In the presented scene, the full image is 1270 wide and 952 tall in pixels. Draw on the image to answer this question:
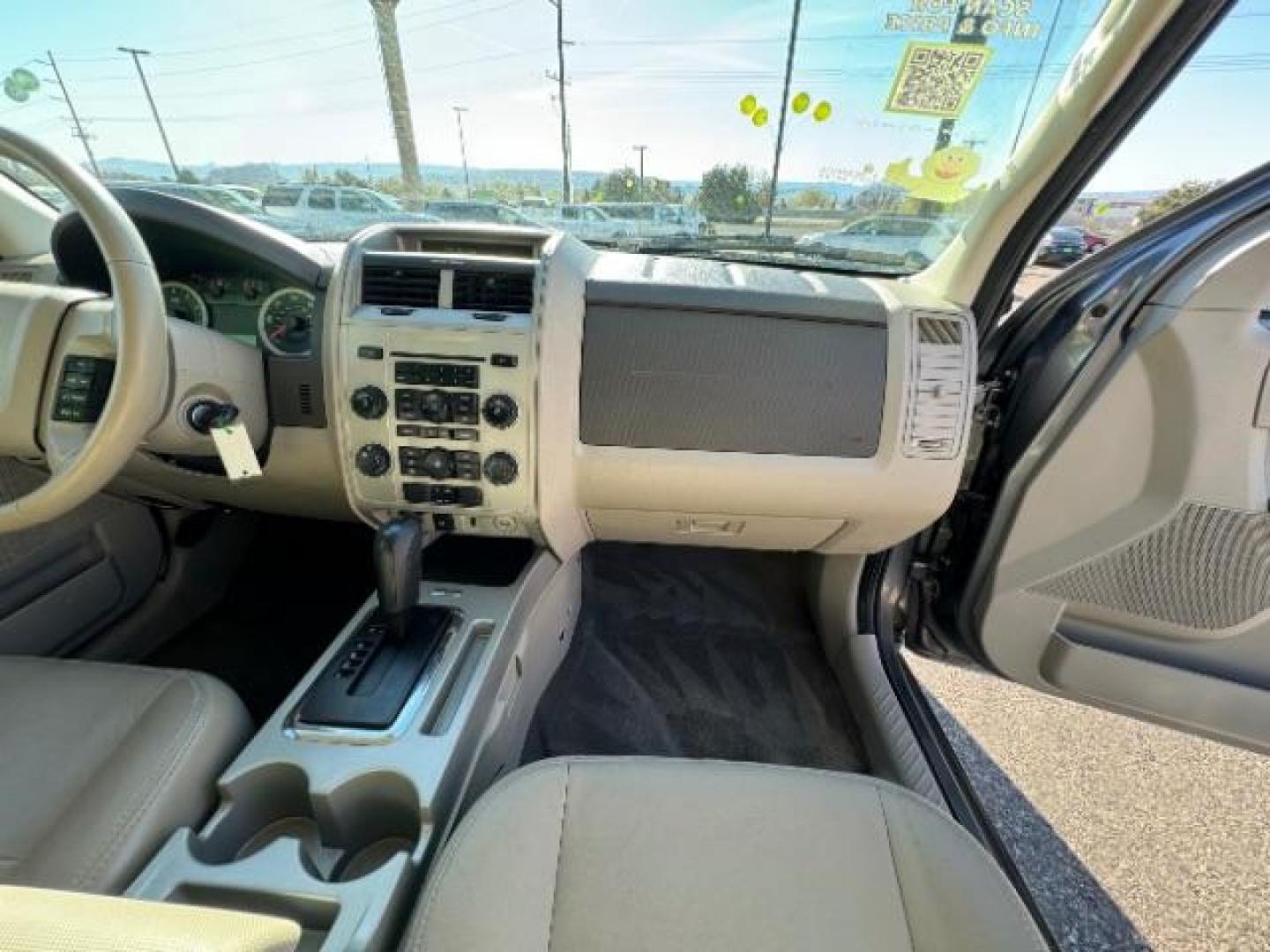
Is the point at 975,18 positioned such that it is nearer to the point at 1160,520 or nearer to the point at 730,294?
the point at 730,294

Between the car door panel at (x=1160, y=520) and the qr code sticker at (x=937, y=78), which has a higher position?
the qr code sticker at (x=937, y=78)

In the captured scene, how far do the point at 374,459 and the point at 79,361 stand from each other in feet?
1.62

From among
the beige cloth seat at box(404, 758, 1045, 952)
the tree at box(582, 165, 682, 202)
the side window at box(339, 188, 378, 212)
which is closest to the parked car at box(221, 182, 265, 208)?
the side window at box(339, 188, 378, 212)

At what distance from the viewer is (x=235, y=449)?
1.16 metres

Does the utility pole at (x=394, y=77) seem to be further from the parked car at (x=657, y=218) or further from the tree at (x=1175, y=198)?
the tree at (x=1175, y=198)

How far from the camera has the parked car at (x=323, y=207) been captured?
160 cm

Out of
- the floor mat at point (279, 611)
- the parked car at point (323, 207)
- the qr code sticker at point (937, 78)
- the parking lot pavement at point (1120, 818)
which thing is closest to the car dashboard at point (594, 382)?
the parked car at point (323, 207)

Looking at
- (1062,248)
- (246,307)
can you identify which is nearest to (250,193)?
(246,307)

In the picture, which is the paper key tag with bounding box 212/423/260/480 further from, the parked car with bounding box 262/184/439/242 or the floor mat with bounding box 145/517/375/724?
the floor mat with bounding box 145/517/375/724

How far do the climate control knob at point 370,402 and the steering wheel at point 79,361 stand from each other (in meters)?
0.32

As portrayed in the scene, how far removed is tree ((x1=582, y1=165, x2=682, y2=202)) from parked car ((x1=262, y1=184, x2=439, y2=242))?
516mm

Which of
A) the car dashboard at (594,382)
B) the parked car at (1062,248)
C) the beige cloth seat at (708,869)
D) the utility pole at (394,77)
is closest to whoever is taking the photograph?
the beige cloth seat at (708,869)

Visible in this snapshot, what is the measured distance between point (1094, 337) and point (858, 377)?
0.50 metres

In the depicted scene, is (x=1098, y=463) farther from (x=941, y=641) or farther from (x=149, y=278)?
(x=149, y=278)
